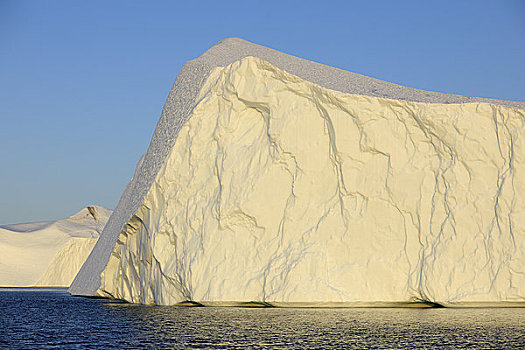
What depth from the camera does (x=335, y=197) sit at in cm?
1869

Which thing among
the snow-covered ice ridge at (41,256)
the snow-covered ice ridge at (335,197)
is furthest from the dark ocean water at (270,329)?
the snow-covered ice ridge at (41,256)

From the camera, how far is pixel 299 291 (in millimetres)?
17672

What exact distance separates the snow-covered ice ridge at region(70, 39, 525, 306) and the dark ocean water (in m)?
0.94

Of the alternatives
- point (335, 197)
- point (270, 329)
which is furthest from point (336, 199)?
point (270, 329)

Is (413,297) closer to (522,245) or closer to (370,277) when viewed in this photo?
(370,277)

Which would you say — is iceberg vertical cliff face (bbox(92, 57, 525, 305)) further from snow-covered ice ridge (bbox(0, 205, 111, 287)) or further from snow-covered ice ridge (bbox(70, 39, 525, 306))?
snow-covered ice ridge (bbox(0, 205, 111, 287))

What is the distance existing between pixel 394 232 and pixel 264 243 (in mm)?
3723

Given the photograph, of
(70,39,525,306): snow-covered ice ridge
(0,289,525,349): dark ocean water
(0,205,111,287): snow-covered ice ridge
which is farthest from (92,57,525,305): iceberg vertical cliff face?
(0,205,111,287): snow-covered ice ridge

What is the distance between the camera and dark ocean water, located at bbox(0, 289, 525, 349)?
10648mm

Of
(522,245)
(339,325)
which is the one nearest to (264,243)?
(339,325)

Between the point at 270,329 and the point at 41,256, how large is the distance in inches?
1633

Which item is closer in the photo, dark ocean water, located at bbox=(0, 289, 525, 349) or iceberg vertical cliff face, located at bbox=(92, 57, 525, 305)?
dark ocean water, located at bbox=(0, 289, 525, 349)

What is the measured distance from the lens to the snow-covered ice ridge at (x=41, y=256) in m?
49.4

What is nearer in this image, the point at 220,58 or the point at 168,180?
the point at 168,180
